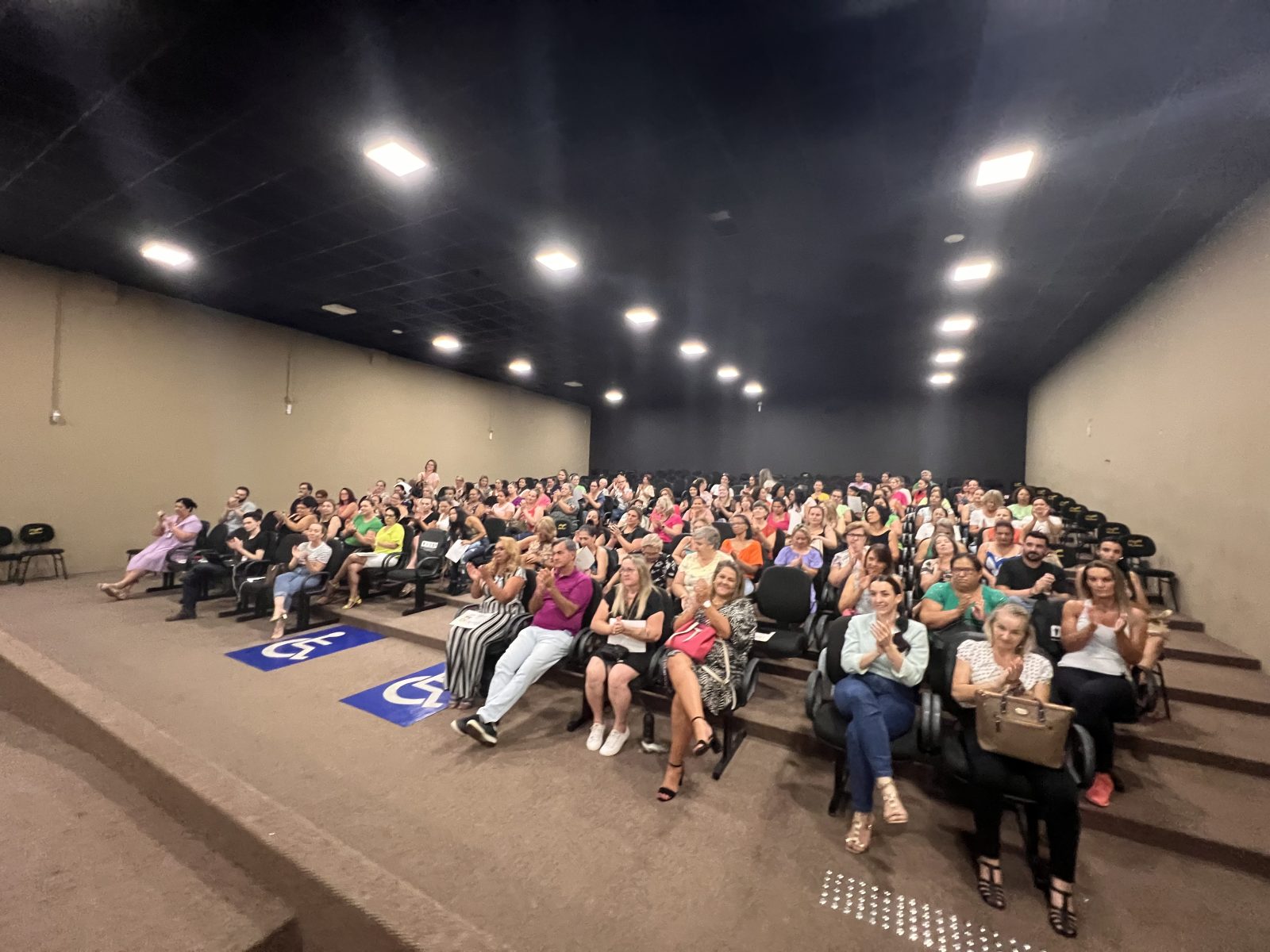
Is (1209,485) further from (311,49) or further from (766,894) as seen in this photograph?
(311,49)

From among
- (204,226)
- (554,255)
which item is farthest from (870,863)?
(204,226)

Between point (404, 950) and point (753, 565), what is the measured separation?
3.56 m

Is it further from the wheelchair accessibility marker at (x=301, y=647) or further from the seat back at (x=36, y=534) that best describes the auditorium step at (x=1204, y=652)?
the seat back at (x=36, y=534)

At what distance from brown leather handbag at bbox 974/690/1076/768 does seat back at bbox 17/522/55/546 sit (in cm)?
1009

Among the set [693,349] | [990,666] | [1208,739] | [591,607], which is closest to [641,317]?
[693,349]

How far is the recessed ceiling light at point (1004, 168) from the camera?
3717 mm

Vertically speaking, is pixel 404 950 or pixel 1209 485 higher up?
pixel 1209 485

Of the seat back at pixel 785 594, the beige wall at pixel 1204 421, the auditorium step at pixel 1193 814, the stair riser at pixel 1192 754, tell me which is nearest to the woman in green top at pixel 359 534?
the seat back at pixel 785 594

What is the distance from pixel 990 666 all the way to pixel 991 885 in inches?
35.1

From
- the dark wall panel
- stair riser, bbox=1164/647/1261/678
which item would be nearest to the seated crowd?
stair riser, bbox=1164/647/1261/678

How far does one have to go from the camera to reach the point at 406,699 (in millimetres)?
3787

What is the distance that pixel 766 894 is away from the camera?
2078 millimetres

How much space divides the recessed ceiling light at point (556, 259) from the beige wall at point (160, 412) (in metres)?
6.16

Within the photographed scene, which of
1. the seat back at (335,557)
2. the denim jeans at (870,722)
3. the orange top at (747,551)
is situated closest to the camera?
the denim jeans at (870,722)
